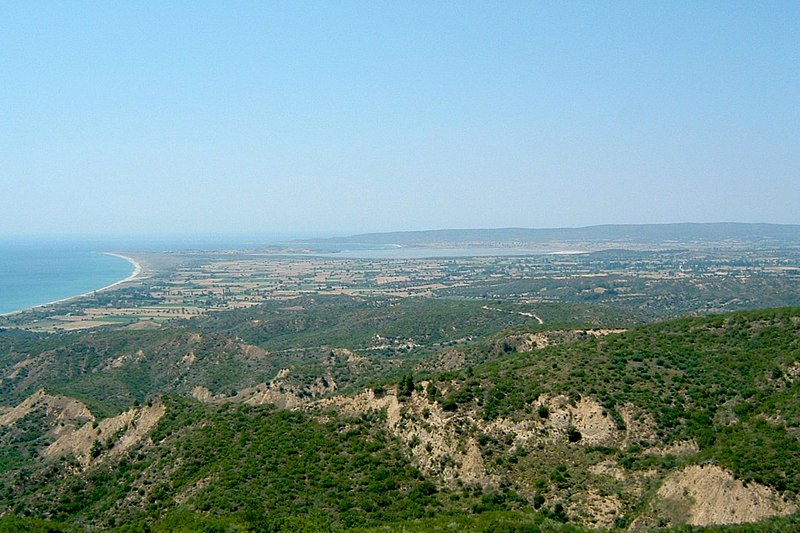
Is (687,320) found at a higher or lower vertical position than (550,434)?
higher

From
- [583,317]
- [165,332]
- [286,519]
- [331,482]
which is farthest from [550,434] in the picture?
[165,332]

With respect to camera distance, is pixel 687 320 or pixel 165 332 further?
pixel 165 332

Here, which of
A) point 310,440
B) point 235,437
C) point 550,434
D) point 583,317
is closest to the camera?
point 550,434

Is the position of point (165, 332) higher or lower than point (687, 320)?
lower

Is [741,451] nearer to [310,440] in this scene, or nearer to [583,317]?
[310,440]

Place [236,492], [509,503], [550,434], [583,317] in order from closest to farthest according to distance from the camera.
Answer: [509,503] → [236,492] → [550,434] → [583,317]

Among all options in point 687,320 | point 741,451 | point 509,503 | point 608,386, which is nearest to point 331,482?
point 509,503

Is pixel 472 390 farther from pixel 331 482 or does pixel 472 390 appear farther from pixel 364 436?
pixel 331 482

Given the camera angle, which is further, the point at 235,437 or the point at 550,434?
the point at 235,437

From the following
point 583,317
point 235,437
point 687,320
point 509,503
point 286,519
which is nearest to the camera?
point 286,519
